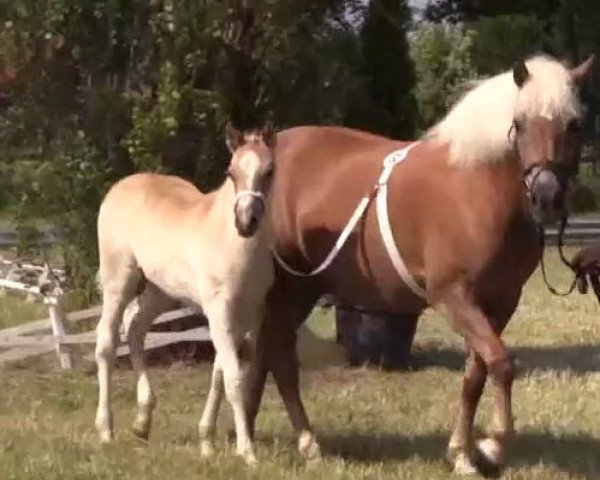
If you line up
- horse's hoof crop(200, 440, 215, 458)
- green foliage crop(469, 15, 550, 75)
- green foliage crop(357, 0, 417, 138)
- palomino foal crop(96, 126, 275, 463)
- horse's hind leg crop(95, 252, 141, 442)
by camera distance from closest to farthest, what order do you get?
Answer: 1. palomino foal crop(96, 126, 275, 463)
2. horse's hoof crop(200, 440, 215, 458)
3. horse's hind leg crop(95, 252, 141, 442)
4. green foliage crop(357, 0, 417, 138)
5. green foliage crop(469, 15, 550, 75)

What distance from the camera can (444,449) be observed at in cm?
743

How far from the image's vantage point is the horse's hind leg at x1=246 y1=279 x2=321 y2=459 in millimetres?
7254

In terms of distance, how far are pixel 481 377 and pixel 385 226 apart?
90 cm

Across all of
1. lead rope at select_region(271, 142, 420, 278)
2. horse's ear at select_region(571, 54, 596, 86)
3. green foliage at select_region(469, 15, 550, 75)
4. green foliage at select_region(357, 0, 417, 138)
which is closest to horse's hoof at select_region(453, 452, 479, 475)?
lead rope at select_region(271, 142, 420, 278)

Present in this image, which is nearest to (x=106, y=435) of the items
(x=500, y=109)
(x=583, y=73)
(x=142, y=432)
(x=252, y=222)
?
(x=142, y=432)

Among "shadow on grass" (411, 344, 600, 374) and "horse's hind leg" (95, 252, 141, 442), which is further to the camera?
"shadow on grass" (411, 344, 600, 374)

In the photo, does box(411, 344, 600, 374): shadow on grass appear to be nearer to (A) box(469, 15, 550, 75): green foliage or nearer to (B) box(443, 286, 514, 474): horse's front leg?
(B) box(443, 286, 514, 474): horse's front leg

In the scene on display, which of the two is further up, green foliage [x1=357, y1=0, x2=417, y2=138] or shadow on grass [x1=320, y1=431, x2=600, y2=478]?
green foliage [x1=357, y1=0, x2=417, y2=138]

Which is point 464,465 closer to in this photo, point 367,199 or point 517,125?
point 367,199

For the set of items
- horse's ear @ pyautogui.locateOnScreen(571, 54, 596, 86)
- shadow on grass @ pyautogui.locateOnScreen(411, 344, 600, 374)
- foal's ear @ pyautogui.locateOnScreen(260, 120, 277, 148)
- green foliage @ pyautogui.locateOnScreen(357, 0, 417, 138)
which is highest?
horse's ear @ pyautogui.locateOnScreen(571, 54, 596, 86)

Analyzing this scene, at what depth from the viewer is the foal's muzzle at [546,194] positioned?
573 cm

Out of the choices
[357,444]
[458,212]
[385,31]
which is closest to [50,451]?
[357,444]

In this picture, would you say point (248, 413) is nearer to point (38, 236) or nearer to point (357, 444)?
point (357, 444)

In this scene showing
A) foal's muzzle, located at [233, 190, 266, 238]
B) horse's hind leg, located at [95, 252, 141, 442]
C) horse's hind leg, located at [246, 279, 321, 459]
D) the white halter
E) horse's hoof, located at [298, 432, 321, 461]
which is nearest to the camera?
foal's muzzle, located at [233, 190, 266, 238]
